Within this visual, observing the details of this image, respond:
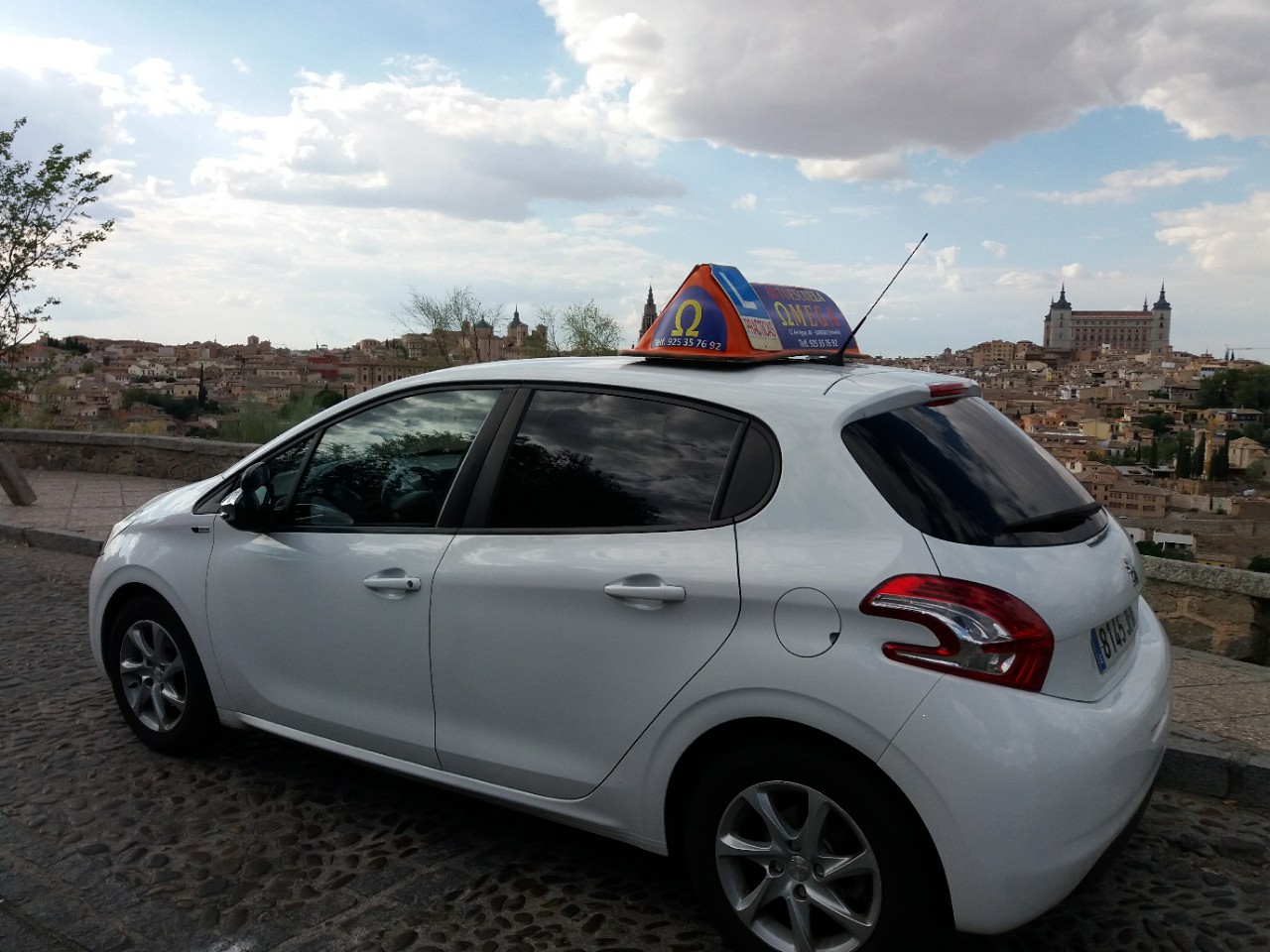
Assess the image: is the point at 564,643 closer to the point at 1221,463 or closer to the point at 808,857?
the point at 808,857

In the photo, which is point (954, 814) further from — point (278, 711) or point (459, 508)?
point (278, 711)

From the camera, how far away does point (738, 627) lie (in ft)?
8.53

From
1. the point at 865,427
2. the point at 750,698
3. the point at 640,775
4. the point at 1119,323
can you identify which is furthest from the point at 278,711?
the point at 1119,323

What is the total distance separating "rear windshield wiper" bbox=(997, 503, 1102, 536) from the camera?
259 cm

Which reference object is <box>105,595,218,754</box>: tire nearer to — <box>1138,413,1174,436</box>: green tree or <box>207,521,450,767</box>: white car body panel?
<box>207,521,450,767</box>: white car body panel

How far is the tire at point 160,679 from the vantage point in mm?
4039

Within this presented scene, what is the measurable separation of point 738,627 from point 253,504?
6.42 ft

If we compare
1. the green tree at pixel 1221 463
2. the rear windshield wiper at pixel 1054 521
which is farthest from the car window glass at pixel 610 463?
the green tree at pixel 1221 463

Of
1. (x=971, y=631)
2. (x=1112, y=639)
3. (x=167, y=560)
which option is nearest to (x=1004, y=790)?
(x=971, y=631)

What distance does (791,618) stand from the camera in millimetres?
2535

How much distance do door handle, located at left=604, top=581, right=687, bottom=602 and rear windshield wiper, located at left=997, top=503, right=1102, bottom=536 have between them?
2.64ft

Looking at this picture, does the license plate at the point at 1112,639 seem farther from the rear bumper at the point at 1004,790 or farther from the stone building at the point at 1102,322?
the stone building at the point at 1102,322

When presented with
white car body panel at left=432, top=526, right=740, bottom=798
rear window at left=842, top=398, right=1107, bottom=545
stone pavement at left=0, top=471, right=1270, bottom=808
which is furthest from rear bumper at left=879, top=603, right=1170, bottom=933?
stone pavement at left=0, top=471, right=1270, bottom=808

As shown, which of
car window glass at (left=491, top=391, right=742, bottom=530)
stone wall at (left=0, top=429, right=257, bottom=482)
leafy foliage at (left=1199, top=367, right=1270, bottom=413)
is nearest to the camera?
car window glass at (left=491, top=391, right=742, bottom=530)
